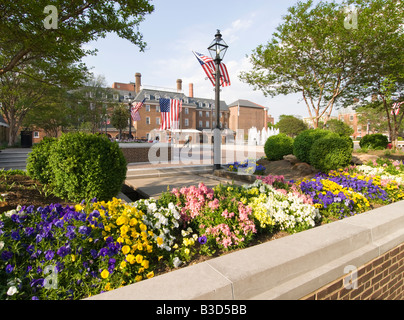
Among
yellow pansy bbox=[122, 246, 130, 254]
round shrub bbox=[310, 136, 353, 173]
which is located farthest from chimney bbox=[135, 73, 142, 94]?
yellow pansy bbox=[122, 246, 130, 254]

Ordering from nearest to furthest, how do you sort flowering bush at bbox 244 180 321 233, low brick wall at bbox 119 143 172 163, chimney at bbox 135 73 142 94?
flowering bush at bbox 244 180 321 233 < low brick wall at bbox 119 143 172 163 < chimney at bbox 135 73 142 94

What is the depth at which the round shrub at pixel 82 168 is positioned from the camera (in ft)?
13.8

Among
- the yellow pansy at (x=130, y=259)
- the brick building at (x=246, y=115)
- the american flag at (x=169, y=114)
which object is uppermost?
the brick building at (x=246, y=115)

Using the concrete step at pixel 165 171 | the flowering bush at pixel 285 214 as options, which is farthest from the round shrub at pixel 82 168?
the concrete step at pixel 165 171

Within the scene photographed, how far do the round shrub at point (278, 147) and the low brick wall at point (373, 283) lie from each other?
26.7 ft

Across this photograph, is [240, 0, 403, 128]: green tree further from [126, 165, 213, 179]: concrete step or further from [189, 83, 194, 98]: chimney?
[189, 83, 194, 98]: chimney

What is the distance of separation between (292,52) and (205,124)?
4587 cm

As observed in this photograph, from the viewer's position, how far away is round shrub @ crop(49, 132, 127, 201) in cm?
420

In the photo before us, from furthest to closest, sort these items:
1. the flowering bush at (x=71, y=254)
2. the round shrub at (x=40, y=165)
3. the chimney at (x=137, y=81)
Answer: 1. the chimney at (x=137, y=81)
2. the round shrub at (x=40, y=165)
3. the flowering bush at (x=71, y=254)

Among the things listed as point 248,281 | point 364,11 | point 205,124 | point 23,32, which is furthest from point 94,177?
point 205,124

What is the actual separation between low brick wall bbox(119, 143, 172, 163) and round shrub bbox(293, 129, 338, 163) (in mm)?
7345

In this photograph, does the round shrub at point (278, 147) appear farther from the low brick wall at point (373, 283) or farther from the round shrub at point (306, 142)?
the low brick wall at point (373, 283)

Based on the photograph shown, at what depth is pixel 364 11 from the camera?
11102 mm
